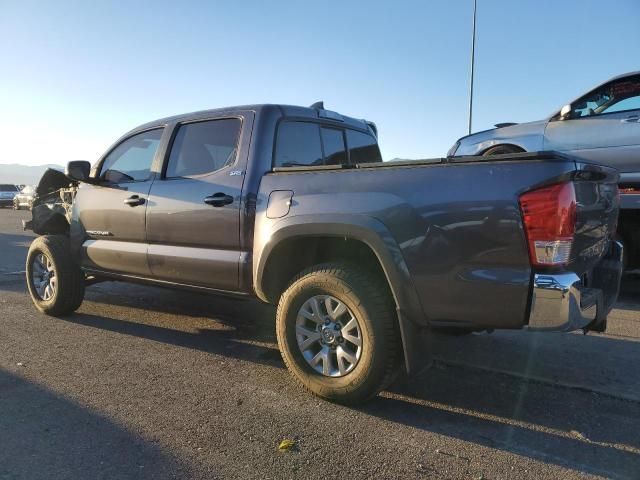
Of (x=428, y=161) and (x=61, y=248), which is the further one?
(x=61, y=248)

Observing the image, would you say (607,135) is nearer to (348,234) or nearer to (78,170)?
(348,234)

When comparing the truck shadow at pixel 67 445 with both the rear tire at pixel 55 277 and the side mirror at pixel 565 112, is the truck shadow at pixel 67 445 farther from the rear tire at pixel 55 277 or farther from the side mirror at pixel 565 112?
the side mirror at pixel 565 112

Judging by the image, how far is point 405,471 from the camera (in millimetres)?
2566

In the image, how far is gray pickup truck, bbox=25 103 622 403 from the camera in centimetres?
270

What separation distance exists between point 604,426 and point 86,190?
480cm

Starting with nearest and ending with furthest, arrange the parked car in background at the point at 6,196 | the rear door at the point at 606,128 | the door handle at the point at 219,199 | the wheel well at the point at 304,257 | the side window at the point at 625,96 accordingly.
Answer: the wheel well at the point at 304,257, the door handle at the point at 219,199, the rear door at the point at 606,128, the side window at the point at 625,96, the parked car in background at the point at 6,196

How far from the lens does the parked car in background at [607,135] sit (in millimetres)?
6066

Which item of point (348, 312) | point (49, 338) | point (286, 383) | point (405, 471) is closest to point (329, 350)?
point (348, 312)

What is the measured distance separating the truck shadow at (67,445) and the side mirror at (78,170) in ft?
7.24

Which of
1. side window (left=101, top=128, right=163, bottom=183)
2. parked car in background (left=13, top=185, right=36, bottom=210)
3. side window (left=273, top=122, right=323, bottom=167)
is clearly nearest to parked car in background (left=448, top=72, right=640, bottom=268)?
side window (left=273, top=122, right=323, bottom=167)

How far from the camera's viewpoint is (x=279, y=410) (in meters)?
3.25

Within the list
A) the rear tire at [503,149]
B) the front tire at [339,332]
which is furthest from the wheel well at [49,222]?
the rear tire at [503,149]

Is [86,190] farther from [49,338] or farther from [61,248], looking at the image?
[49,338]

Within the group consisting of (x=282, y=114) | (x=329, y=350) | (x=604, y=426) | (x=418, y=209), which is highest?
(x=282, y=114)
